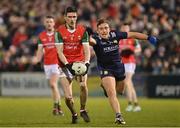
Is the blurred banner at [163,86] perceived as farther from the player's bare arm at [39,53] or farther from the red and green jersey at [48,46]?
the player's bare arm at [39,53]

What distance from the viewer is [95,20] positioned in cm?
3366

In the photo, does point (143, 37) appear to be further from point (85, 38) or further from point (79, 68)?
point (79, 68)

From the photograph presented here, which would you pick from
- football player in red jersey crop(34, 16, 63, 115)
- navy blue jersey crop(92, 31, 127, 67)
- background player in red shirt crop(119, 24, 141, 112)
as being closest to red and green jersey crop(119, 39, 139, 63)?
background player in red shirt crop(119, 24, 141, 112)

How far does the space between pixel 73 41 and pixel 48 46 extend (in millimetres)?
4468

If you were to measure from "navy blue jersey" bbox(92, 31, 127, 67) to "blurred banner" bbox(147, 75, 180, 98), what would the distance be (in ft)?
45.0

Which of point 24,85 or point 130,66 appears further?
point 24,85

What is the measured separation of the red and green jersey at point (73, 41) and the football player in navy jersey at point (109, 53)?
9.6 inches

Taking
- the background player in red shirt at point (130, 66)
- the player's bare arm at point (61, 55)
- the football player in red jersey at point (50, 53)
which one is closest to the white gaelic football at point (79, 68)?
the player's bare arm at point (61, 55)

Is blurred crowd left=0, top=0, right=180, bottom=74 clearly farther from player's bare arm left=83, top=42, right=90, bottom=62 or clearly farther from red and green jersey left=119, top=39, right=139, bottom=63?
player's bare arm left=83, top=42, right=90, bottom=62

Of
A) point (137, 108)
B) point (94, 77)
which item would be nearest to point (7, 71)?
point (94, 77)

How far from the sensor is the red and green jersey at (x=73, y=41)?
52.8ft

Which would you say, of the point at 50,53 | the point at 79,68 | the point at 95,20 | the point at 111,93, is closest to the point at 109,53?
the point at 79,68

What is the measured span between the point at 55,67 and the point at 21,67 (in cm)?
1189

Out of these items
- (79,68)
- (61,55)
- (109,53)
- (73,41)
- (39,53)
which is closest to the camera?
(79,68)
